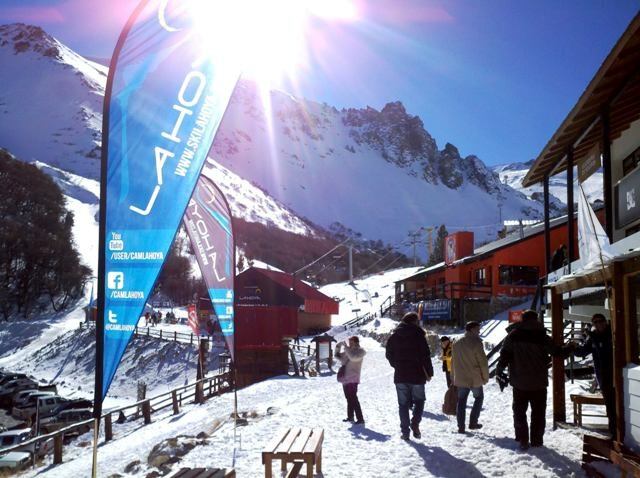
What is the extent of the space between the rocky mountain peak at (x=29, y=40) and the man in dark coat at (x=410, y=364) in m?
182

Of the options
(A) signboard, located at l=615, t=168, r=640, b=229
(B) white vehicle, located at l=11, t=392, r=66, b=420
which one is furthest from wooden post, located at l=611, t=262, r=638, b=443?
(B) white vehicle, located at l=11, t=392, r=66, b=420

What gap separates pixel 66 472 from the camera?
10.4 meters

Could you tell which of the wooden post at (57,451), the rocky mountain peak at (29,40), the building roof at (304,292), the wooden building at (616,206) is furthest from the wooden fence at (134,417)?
the rocky mountain peak at (29,40)

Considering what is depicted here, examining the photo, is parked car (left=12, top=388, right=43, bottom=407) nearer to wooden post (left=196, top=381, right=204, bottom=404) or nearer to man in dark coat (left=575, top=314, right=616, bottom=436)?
wooden post (left=196, top=381, right=204, bottom=404)

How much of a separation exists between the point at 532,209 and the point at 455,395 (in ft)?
609

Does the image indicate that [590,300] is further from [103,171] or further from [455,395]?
[103,171]

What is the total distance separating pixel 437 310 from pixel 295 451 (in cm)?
2126

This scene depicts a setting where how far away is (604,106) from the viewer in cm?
808

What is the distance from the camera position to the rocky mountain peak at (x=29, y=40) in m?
170

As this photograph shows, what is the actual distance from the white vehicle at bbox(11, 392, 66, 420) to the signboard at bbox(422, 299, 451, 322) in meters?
15.3

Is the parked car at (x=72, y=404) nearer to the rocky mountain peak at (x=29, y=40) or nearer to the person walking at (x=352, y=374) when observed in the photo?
the person walking at (x=352, y=374)

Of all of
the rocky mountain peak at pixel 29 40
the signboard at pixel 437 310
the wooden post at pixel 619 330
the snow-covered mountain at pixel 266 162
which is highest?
the rocky mountain peak at pixel 29 40

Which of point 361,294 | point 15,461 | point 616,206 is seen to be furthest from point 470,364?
point 361,294

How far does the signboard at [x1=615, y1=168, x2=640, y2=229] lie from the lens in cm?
934
